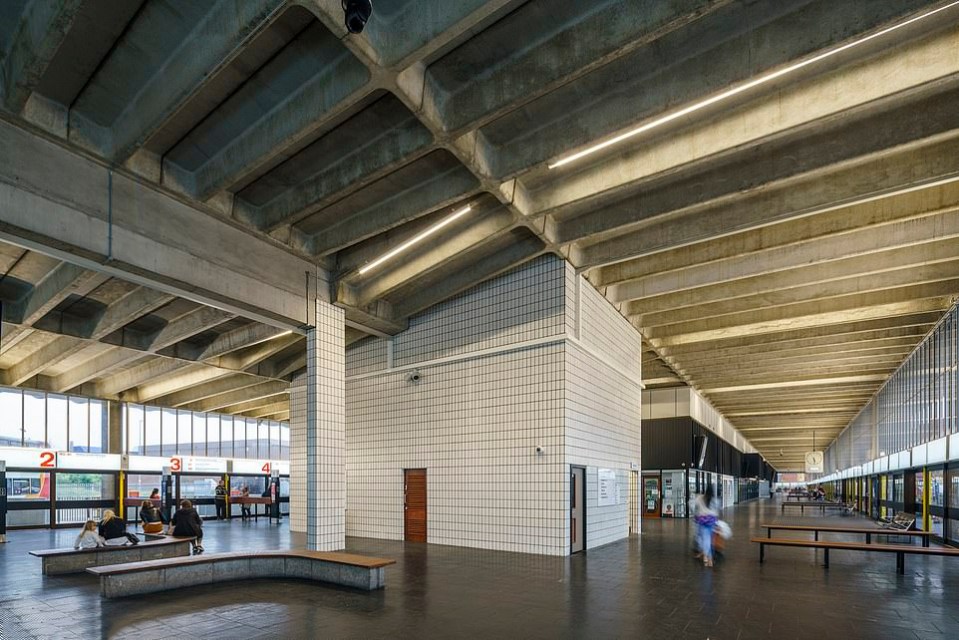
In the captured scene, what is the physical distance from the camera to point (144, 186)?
877 cm

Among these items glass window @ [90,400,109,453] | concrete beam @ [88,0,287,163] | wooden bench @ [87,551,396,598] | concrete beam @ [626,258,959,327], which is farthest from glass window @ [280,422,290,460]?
concrete beam @ [88,0,287,163]

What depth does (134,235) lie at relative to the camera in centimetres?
865

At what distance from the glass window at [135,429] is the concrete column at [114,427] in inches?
13.0

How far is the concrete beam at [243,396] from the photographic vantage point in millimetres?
22453

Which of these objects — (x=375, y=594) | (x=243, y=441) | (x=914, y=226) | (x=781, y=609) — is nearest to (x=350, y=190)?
(x=375, y=594)

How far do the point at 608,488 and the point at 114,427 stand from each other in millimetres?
18671

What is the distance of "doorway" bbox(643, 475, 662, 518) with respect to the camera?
25.0 m

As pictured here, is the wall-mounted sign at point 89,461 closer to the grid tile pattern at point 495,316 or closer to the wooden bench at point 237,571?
the grid tile pattern at point 495,316

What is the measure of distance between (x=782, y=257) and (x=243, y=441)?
24.5m

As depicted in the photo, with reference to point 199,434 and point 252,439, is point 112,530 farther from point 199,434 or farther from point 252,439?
point 252,439

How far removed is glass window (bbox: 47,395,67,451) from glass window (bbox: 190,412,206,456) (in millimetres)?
5203

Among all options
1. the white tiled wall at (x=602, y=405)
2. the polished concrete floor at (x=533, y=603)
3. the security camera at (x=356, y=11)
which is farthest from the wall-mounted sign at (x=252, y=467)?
the security camera at (x=356, y=11)

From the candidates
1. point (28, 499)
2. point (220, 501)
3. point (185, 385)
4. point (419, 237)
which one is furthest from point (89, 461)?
point (419, 237)

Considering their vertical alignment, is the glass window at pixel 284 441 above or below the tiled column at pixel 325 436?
below
